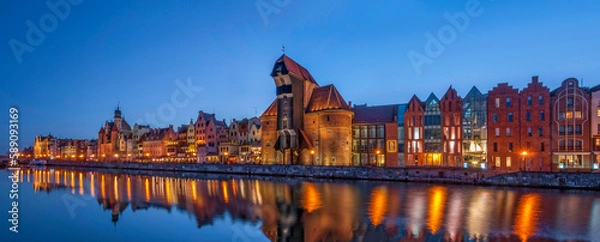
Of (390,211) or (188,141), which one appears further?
(188,141)

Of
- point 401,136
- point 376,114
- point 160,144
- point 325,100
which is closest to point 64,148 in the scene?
Answer: point 160,144

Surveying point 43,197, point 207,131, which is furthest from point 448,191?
point 207,131

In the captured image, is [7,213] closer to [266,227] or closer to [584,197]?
[266,227]

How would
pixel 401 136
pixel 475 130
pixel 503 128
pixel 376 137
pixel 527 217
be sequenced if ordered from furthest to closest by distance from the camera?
pixel 376 137
pixel 401 136
pixel 475 130
pixel 503 128
pixel 527 217

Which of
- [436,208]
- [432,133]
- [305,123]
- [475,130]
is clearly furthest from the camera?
[305,123]

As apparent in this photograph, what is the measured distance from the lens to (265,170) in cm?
5375

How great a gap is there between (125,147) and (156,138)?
61.8 feet

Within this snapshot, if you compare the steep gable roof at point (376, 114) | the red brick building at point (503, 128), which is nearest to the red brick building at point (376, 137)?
the steep gable roof at point (376, 114)

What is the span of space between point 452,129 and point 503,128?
598cm

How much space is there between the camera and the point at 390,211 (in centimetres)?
2159

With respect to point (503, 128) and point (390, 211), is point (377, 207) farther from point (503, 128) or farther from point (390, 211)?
point (503, 128)

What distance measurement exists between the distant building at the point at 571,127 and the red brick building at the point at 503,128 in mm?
3772

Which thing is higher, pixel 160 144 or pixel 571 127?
pixel 571 127

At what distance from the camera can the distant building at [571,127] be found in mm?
40719
